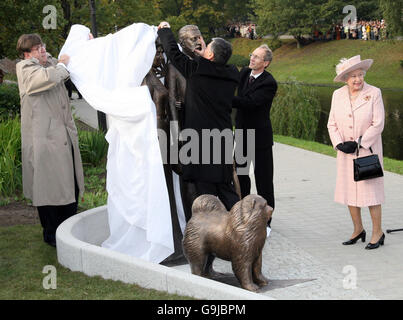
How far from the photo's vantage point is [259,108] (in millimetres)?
7336

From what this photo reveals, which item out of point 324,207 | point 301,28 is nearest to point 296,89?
point 324,207

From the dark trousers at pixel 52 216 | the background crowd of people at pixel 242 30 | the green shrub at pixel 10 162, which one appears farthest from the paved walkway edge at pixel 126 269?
the background crowd of people at pixel 242 30

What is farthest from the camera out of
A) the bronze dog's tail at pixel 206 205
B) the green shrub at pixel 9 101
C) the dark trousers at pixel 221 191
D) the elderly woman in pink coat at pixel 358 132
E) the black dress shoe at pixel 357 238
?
the green shrub at pixel 9 101

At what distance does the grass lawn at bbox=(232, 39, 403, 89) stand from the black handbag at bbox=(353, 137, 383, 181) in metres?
33.9

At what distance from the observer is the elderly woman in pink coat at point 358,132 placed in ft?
22.2

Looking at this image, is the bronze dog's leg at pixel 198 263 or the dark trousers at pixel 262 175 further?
the dark trousers at pixel 262 175

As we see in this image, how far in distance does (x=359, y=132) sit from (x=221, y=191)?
1.65 m

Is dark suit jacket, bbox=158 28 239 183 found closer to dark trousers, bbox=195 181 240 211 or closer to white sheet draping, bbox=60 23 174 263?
dark trousers, bbox=195 181 240 211

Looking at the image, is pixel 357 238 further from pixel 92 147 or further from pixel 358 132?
pixel 92 147

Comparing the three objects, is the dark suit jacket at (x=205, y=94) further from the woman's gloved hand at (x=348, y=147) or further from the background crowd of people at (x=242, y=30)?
the background crowd of people at (x=242, y=30)

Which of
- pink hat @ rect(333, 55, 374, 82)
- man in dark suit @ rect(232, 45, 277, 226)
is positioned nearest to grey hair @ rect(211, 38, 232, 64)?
man in dark suit @ rect(232, 45, 277, 226)

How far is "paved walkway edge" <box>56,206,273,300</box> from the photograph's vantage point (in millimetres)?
4816

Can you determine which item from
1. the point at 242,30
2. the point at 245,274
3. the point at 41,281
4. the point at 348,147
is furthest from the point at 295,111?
the point at 242,30

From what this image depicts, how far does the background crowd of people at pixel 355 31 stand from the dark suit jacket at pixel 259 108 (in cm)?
4487
